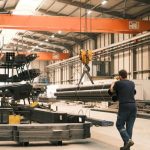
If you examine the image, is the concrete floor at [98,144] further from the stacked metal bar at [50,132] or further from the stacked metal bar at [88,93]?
the stacked metal bar at [88,93]

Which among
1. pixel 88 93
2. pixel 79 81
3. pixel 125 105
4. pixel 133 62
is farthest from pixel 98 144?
Answer: pixel 133 62

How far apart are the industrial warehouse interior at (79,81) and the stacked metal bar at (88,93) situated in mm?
24

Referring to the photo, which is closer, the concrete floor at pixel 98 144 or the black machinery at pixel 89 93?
the concrete floor at pixel 98 144

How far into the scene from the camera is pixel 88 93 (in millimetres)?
8633

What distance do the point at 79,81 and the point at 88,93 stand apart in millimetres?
1141

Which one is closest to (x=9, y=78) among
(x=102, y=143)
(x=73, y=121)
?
(x=73, y=121)

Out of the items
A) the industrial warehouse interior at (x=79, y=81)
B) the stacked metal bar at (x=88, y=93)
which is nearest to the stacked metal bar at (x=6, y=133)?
the industrial warehouse interior at (x=79, y=81)

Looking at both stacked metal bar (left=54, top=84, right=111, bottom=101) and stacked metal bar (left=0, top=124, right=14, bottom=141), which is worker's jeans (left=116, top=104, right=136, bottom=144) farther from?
stacked metal bar (left=0, top=124, right=14, bottom=141)

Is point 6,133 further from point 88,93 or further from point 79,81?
point 79,81

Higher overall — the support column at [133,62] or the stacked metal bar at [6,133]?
the support column at [133,62]

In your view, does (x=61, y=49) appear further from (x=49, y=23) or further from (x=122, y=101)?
(x=122, y=101)

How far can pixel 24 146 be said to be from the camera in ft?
21.6

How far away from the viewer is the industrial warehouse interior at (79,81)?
6672mm

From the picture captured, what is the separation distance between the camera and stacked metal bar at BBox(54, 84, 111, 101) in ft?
26.0
